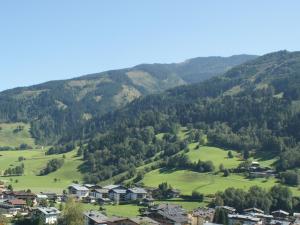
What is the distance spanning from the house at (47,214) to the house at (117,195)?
1469 inches

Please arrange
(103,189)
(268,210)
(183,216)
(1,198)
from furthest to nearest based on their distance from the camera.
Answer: (103,189) < (1,198) < (268,210) < (183,216)

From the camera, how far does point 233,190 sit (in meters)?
139

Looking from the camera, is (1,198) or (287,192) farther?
(1,198)

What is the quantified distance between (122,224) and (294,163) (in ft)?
293

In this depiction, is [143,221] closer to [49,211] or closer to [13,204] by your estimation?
[49,211]

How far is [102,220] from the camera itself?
108 meters

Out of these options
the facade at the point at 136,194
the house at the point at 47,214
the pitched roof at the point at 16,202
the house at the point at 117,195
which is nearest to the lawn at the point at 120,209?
the facade at the point at 136,194

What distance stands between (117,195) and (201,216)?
136 feet

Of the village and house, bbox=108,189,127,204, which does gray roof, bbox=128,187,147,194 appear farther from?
house, bbox=108,189,127,204

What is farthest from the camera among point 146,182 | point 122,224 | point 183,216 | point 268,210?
point 146,182

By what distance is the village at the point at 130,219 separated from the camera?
11312 centimetres

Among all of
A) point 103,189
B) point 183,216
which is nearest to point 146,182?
point 103,189

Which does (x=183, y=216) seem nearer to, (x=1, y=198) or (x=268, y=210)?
(x=268, y=210)

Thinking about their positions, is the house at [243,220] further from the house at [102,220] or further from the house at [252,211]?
the house at [102,220]
